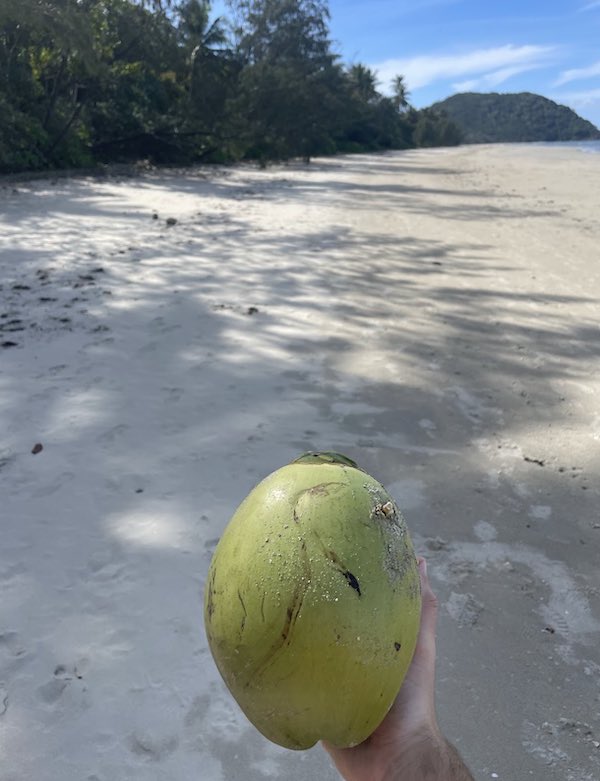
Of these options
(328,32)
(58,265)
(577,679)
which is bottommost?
(577,679)

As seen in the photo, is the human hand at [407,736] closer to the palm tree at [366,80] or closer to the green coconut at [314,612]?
the green coconut at [314,612]

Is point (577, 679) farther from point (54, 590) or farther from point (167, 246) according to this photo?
point (167, 246)

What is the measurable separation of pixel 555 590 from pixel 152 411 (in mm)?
2309

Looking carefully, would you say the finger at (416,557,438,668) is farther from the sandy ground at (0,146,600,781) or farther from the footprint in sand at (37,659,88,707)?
the footprint in sand at (37,659,88,707)

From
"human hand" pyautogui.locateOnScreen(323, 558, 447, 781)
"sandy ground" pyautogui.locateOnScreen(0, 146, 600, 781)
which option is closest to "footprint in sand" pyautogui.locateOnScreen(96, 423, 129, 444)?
"sandy ground" pyautogui.locateOnScreen(0, 146, 600, 781)

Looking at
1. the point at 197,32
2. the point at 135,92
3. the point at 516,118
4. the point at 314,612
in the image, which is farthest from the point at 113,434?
the point at 516,118

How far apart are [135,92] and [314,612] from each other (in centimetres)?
2147

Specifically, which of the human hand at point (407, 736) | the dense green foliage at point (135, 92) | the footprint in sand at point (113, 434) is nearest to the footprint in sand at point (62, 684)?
the human hand at point (407, 736)

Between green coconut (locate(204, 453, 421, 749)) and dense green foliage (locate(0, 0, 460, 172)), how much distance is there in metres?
15.0

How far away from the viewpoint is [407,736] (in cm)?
123

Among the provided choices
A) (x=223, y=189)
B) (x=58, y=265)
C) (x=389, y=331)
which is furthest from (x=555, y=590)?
(x=223, y=189)

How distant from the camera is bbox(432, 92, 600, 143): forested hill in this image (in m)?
132

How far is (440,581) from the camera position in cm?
248

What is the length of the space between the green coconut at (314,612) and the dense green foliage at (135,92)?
15030 mm
